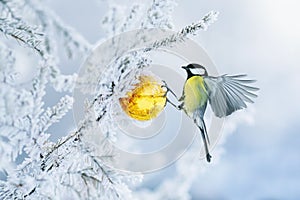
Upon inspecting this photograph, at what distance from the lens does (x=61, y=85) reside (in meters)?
0.36

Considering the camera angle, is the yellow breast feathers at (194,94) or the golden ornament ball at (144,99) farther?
the yellow breast feathers at (194,94)

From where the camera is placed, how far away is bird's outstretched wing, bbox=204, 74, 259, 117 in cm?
88

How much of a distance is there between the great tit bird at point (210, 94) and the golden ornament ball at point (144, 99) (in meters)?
0.17

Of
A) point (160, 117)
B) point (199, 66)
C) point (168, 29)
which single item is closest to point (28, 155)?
point (168, 29)

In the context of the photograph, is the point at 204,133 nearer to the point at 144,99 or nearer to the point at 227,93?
the point at 227,93

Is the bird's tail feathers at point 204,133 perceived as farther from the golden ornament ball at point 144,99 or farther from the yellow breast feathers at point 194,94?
the golden ornament ball at point 144,99

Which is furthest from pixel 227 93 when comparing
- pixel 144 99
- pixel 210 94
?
pixel 144 99

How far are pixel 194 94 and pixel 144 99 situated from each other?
0.90 ft

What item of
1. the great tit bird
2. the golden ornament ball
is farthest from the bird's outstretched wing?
the golden ornament ball

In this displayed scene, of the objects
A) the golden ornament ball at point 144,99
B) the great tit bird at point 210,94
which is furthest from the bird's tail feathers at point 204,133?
the golden ornament ball at point 144,99

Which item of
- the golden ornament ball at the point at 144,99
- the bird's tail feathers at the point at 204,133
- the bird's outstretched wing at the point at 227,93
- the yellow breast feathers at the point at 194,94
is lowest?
the golden ornament ball at the point at 144,99

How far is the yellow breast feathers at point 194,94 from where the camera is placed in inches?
32.9

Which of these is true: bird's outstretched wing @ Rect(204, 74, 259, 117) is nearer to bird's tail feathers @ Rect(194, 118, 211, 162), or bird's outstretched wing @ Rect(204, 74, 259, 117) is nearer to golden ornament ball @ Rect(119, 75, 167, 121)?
bird's tail feathers @ Rect(194, 118, 211, 162)

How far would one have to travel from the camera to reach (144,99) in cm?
59
